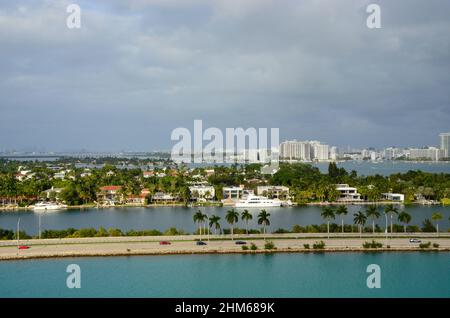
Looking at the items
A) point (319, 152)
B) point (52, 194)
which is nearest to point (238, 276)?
point (52, 194)

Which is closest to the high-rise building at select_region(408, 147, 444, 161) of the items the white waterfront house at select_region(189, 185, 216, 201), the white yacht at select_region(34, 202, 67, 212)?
the white waterfront house at select_region(189, 185, 216, 201)

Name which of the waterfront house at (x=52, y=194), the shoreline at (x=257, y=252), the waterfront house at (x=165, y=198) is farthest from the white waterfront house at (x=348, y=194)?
the waterfront house at (x=52, y=194)

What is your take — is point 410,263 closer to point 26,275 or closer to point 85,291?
point 85,291

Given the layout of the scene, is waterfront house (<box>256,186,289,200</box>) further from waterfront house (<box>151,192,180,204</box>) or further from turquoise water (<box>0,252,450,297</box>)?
turquoise water (<box>0,252,450,297</box>)
